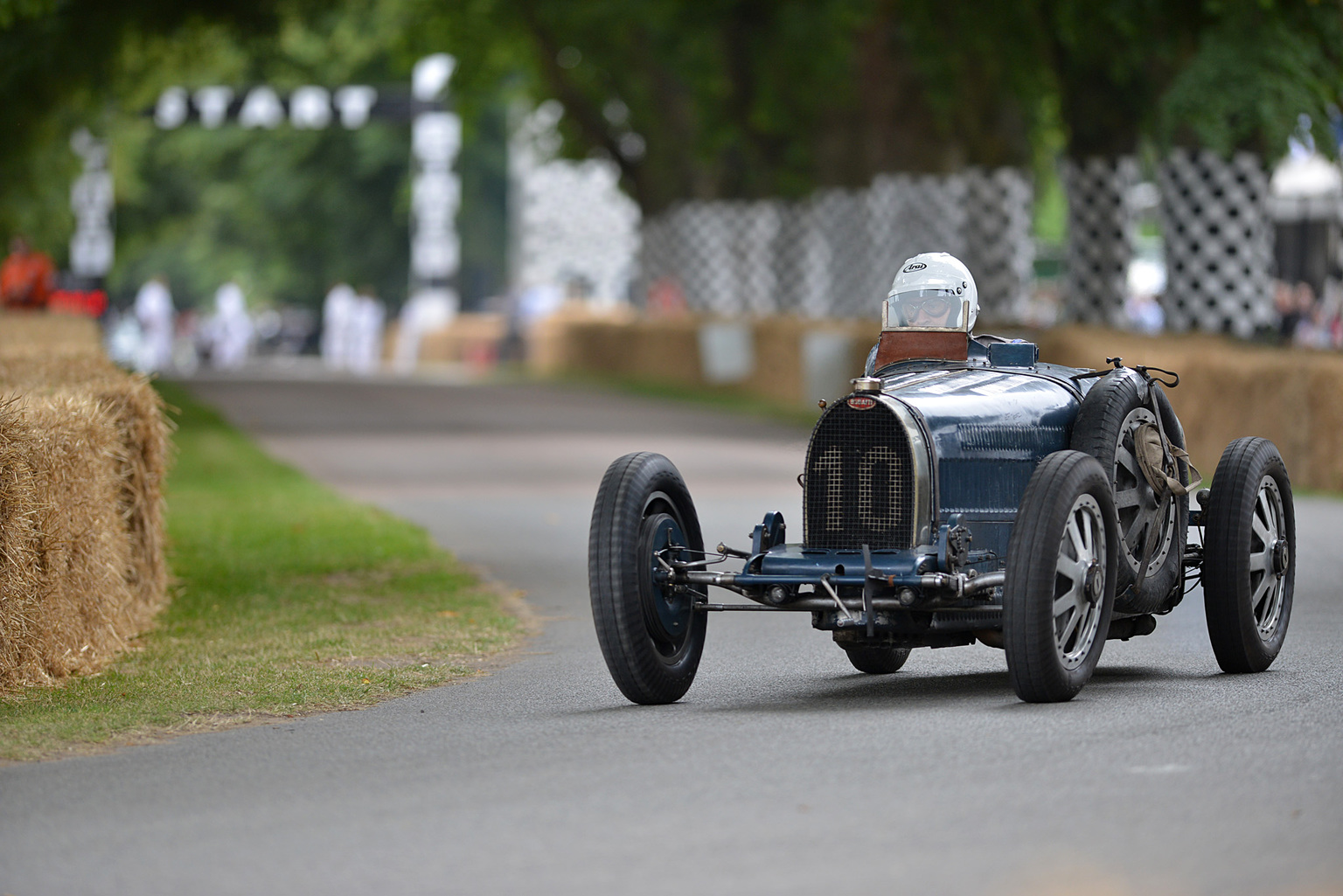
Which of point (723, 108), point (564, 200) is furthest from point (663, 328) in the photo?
point (564, 200)

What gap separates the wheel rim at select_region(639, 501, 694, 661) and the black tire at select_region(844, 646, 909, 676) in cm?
93

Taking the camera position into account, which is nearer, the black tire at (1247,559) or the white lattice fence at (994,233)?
the black tire at (1247,559)

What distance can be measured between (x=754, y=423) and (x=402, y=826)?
2223cm

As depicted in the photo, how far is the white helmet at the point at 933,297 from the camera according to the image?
9.27 meters

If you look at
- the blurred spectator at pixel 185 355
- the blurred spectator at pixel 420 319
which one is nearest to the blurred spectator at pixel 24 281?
the blurred spectator at pixel 185 355

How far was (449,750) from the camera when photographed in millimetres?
7527

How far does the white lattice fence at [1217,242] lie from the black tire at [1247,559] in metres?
13.5

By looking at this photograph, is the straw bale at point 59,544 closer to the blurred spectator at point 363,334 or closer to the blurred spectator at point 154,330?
the blurred spectator at point 154,330

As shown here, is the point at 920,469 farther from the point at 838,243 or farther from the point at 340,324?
the point at 340,324

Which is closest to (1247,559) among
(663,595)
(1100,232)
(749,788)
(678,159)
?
(663,595)

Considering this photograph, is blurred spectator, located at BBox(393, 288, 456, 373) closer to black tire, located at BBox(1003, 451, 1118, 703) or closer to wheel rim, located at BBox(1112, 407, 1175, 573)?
wheel rim, located at BBox(1112, 407, 1175, 573)

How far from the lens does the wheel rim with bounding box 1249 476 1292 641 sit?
921 cm

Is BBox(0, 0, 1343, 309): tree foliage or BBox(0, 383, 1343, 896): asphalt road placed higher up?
BBox(0, 0, 1343, 309): tree foliage

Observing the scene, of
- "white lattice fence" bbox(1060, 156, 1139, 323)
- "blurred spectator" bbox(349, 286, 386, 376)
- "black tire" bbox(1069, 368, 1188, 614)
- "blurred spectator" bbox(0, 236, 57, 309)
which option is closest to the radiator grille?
"black tire" bbox(1069, 368, 1188, 614)
